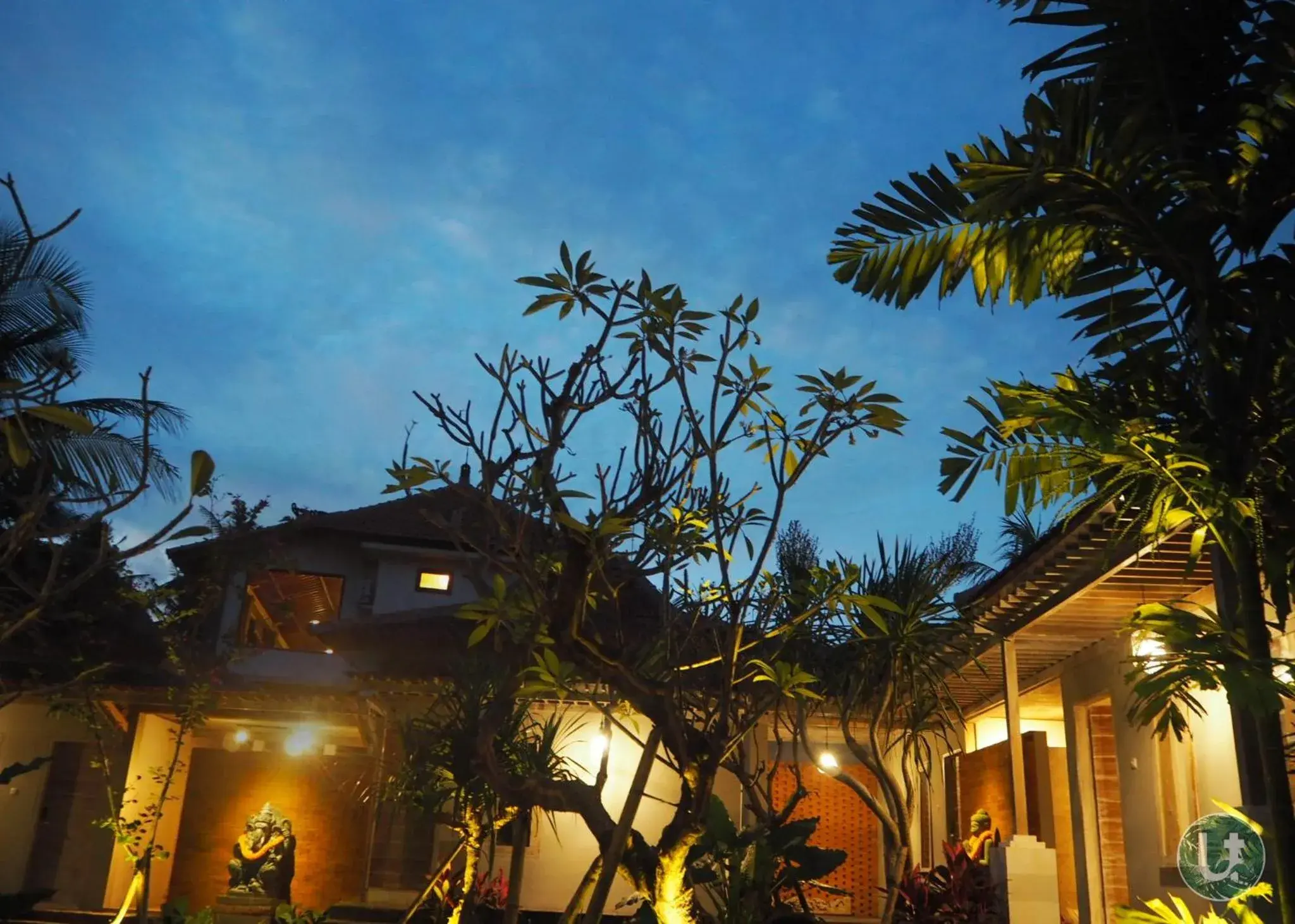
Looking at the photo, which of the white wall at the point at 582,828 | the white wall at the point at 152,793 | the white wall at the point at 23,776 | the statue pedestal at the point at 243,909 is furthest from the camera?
the white wall at the point at 152,793

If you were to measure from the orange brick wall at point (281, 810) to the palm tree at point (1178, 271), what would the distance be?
14139 millimetres

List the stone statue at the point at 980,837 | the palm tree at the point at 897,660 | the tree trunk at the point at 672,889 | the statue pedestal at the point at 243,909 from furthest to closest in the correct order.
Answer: the statue pedestal at the point at 243,909 < the stone statue at the point at 980,837 < the palm tree at the point at 897,660 < the tree trunk at the point at 672,889

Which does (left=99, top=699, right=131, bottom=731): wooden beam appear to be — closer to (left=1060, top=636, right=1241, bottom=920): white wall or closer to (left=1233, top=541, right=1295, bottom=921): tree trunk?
(left=1060, top=636, right=1241, bottom=920): white wall

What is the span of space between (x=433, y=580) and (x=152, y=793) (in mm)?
7343

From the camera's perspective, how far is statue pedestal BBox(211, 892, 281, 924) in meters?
11.6

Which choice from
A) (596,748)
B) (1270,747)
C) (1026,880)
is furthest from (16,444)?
(596,748)

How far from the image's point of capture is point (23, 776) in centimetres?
1395

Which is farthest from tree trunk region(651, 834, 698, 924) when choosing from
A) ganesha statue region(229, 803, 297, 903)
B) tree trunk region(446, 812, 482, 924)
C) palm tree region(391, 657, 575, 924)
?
ganesha statue region(229, 803, 297, 903)

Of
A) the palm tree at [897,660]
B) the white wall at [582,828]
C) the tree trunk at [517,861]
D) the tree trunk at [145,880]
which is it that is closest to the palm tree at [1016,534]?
the white wall at [582,828]

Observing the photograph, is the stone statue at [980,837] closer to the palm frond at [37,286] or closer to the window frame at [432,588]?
the palm frond at [37,286]

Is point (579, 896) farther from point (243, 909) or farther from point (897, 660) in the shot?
point (243, 909)

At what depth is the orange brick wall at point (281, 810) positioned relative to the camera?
16.4 meters

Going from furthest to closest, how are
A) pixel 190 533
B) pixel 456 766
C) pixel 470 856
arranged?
pixel 470 856
pixel 456 766
pixel 190 533

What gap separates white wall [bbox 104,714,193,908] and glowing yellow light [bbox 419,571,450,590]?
501cm
